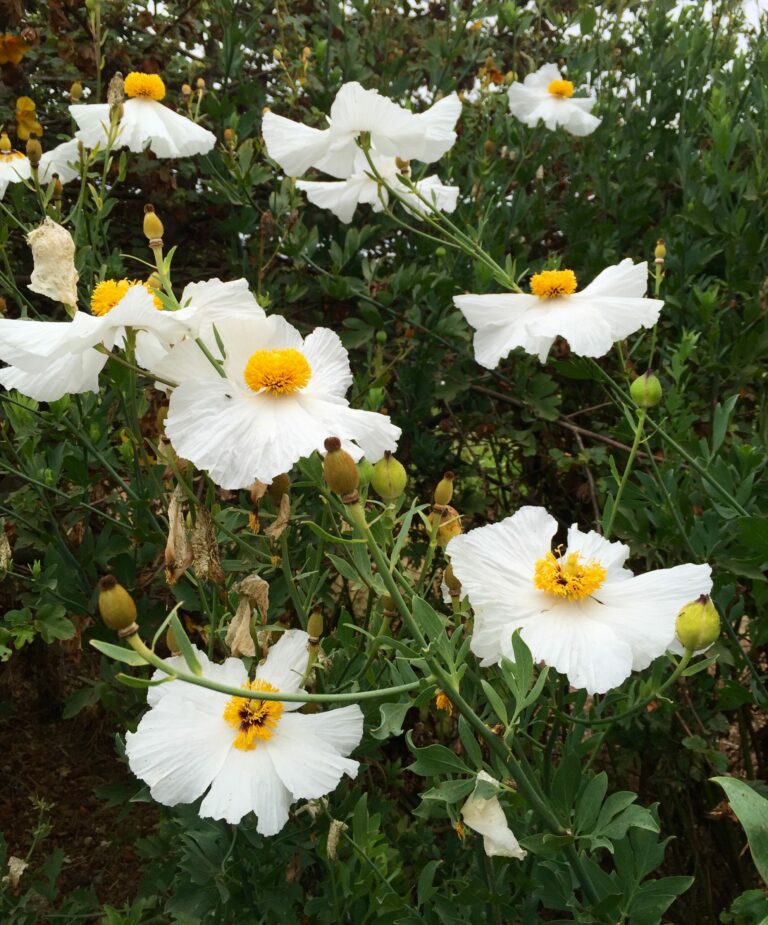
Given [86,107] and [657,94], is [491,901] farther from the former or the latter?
[657,94]

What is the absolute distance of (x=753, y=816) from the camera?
567 millimetres

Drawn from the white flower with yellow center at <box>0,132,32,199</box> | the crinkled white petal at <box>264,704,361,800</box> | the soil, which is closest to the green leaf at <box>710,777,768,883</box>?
the crinkled white petal at <box>264,704,361,800</box>

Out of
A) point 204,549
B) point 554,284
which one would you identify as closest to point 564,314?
point 554,284

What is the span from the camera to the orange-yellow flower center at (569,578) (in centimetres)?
96

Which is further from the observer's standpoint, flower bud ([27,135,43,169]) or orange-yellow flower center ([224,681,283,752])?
flower bud ([27,135,43,169])

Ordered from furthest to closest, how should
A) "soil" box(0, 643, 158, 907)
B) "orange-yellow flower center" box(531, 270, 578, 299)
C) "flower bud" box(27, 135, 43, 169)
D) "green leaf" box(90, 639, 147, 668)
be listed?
"soil" box(0, 643, 158, 907) → "flower bud" box(27, 135, 43, 169) → "orange-yellow flower center" box(531, 270, 578, 299) → "green leaf" box(90, 639, 147, 668)

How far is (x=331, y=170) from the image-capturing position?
1.41 meters

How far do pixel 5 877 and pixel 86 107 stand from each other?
1.34 m

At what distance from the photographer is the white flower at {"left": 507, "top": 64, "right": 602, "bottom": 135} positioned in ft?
7.06

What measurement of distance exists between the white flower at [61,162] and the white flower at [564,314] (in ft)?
2.73

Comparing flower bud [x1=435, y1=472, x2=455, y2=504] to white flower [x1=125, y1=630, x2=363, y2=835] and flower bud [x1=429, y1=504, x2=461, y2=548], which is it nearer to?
flower bud [x1=429, y1=504, x2=461, y2=548]

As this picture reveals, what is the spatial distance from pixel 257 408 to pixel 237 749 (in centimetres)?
38

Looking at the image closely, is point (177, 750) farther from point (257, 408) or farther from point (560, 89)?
point (560, 89)

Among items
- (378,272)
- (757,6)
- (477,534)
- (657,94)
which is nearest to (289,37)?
(378,272)
